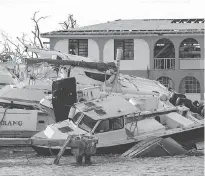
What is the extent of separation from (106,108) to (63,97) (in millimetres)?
3157

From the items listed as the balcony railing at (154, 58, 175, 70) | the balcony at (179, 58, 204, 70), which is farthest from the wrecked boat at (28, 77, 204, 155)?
the balcony railing at (154, 58, 175, 70)

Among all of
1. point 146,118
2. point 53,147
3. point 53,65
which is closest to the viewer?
point 53,147

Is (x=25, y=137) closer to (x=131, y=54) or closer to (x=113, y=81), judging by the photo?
(x=113, y=81)

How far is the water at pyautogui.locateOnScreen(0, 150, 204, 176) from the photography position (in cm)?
2652

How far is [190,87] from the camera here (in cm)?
5831

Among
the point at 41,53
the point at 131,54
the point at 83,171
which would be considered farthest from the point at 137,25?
the point at 83,171

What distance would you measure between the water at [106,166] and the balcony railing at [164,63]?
91.7ft

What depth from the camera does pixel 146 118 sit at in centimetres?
3384

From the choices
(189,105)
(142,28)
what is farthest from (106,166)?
(142,28)

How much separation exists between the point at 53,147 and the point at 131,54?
1106 inches

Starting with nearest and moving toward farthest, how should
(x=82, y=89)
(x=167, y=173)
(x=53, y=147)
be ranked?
(x=167, y=173) < (x=53, y=147) < (x=82, y=89)

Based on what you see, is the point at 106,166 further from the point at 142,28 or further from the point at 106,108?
the point at 142,28

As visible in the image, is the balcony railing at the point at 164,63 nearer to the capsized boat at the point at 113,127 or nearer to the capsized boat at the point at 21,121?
the capsized boat at the point at 21,121

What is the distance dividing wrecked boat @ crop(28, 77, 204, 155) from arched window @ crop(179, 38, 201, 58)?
83.4ft
